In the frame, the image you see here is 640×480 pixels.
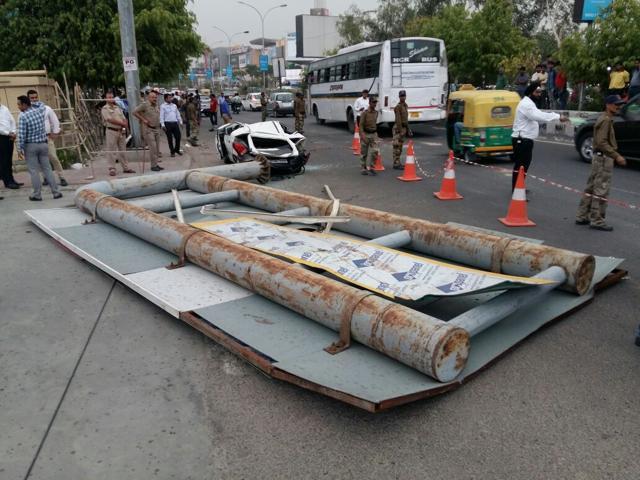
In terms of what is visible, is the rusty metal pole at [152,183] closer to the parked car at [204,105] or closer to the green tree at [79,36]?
the green tree at [79,36]

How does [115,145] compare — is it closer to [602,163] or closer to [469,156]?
[469,156]

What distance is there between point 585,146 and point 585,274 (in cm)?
996

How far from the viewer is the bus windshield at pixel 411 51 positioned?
20141 mm

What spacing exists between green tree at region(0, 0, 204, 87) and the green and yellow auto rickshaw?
35.5 ft

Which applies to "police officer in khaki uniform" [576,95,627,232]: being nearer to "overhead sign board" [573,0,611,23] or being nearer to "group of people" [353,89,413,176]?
"group of people" [353,89,413,176]

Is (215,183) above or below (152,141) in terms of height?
below

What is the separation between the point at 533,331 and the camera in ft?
13.3

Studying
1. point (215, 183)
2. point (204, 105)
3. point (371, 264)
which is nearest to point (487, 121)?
point (215, 183)

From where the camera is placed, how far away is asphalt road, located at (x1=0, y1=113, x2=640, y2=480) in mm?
2869

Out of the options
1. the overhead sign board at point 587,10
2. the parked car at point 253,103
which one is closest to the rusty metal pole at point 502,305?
the overhead sign board at point 587,10

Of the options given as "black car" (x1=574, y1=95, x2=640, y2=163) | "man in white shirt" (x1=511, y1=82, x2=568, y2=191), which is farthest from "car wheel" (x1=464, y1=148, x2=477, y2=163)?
"man in white shirt" (x1=511, y1=82, x2=568, y2=191)

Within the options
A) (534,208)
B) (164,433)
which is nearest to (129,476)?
(164,433)

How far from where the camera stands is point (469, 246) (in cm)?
512

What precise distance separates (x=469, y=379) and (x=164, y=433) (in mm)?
1841
